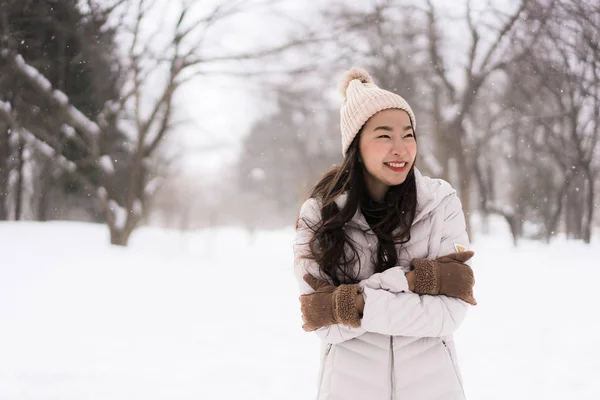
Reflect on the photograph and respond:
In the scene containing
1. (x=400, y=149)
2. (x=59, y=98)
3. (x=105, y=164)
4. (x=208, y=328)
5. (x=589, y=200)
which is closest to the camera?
(x=400, y=149)

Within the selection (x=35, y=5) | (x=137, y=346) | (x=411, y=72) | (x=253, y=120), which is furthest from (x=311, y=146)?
(x=137, y=346)

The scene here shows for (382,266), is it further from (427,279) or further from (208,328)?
(208,328)

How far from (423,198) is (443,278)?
0.87 ft

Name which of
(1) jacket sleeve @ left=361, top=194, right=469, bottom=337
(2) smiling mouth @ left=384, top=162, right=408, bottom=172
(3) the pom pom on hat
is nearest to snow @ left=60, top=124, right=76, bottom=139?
(3) the pom pom on hat

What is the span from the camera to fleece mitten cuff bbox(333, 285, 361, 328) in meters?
1.29

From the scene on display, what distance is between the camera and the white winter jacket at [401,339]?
130 centimetres

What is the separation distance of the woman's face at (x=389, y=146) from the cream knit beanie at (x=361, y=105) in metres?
0.02

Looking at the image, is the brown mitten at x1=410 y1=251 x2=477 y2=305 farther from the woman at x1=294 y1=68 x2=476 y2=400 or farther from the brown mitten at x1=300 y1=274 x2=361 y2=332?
the brown mitten at x1=300 y1=274 x2=361 y2=332

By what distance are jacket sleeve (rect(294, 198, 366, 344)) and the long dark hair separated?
0.02m

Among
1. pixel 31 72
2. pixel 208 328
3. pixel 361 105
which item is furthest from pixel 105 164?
pixel 361 105

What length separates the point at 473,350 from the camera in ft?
14.8

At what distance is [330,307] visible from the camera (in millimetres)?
1319

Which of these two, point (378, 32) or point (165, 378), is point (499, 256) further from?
point (165, 378)

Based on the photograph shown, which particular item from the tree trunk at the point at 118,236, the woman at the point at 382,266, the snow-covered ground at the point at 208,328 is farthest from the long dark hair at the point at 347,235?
the tree trunk at the point at 118,236
